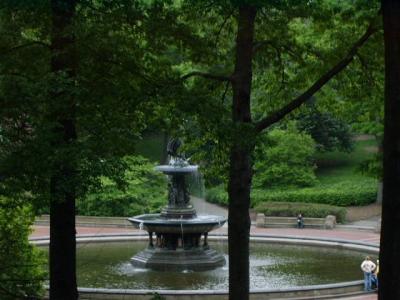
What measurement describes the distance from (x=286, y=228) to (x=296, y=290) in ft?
62.5

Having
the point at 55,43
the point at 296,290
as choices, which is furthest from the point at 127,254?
the point at 55,43

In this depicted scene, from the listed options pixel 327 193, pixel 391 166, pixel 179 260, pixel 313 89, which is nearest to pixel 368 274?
pixel 179 260

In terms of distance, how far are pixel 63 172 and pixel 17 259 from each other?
2.51 metres

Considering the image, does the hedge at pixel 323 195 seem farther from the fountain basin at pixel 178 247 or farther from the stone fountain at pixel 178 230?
the fountain basin at pixel 178 247

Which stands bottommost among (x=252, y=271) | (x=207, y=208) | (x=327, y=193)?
(x=252, y=271)

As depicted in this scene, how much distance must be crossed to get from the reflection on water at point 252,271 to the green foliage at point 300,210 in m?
9.18

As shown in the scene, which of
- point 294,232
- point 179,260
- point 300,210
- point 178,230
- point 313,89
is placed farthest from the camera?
point 300,210

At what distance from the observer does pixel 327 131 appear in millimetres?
52375

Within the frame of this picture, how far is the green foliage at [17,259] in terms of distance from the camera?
10414 millimetres

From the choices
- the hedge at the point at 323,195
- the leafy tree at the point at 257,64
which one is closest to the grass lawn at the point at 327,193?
the hedge at the point at 323,195

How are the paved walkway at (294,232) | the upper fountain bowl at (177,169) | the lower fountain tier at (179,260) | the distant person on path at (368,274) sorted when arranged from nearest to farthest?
the distant person on path at (368,274), the lower fountain tier at (179,260), the upper fountain bowl at (177,169), the paved walkway at (294,232)

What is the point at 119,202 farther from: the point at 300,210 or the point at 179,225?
the point at 179,225

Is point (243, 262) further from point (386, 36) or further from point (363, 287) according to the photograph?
point (363, 287)

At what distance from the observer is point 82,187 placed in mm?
10141
